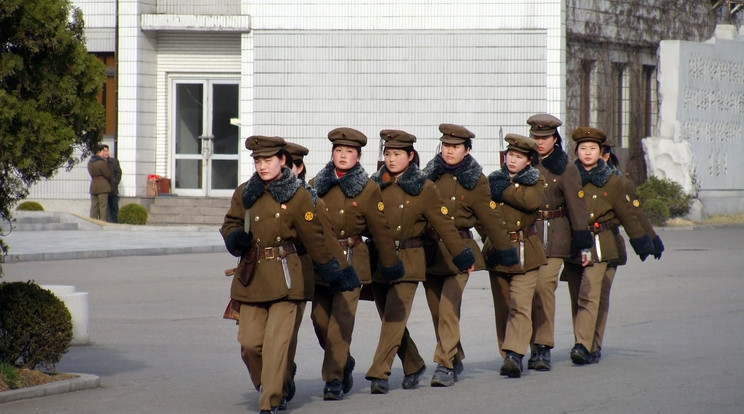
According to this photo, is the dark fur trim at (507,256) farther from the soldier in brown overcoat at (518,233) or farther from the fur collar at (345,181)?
the fur collar at (345,181)

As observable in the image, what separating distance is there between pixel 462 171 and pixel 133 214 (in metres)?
20.6

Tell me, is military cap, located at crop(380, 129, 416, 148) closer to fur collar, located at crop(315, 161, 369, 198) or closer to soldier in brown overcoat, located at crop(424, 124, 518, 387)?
fur collar, located at crop(315, 161, 369, 198)

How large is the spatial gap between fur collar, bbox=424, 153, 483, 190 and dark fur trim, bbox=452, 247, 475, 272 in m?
0.69

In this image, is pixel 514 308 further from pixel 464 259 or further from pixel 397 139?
pixel 397 139

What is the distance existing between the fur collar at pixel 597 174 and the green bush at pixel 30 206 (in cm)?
2097

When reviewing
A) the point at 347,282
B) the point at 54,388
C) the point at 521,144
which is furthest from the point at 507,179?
the point at 54,388

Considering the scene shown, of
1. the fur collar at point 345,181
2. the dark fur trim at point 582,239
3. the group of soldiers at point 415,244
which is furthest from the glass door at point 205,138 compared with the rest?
the fur collar at point 345,181

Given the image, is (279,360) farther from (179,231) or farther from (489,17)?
(489,17)

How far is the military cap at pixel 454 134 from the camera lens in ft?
32.6

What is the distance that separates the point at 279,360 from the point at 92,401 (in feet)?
4.61

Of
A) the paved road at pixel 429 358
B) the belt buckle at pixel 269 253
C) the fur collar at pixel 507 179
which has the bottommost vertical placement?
the paved road at pixel 429 358

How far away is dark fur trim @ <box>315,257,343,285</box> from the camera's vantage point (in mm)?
8570

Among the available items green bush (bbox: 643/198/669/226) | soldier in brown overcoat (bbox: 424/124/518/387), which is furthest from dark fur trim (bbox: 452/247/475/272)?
green bush (bbox: 643/198/669/226)

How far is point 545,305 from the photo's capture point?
10.7 m
